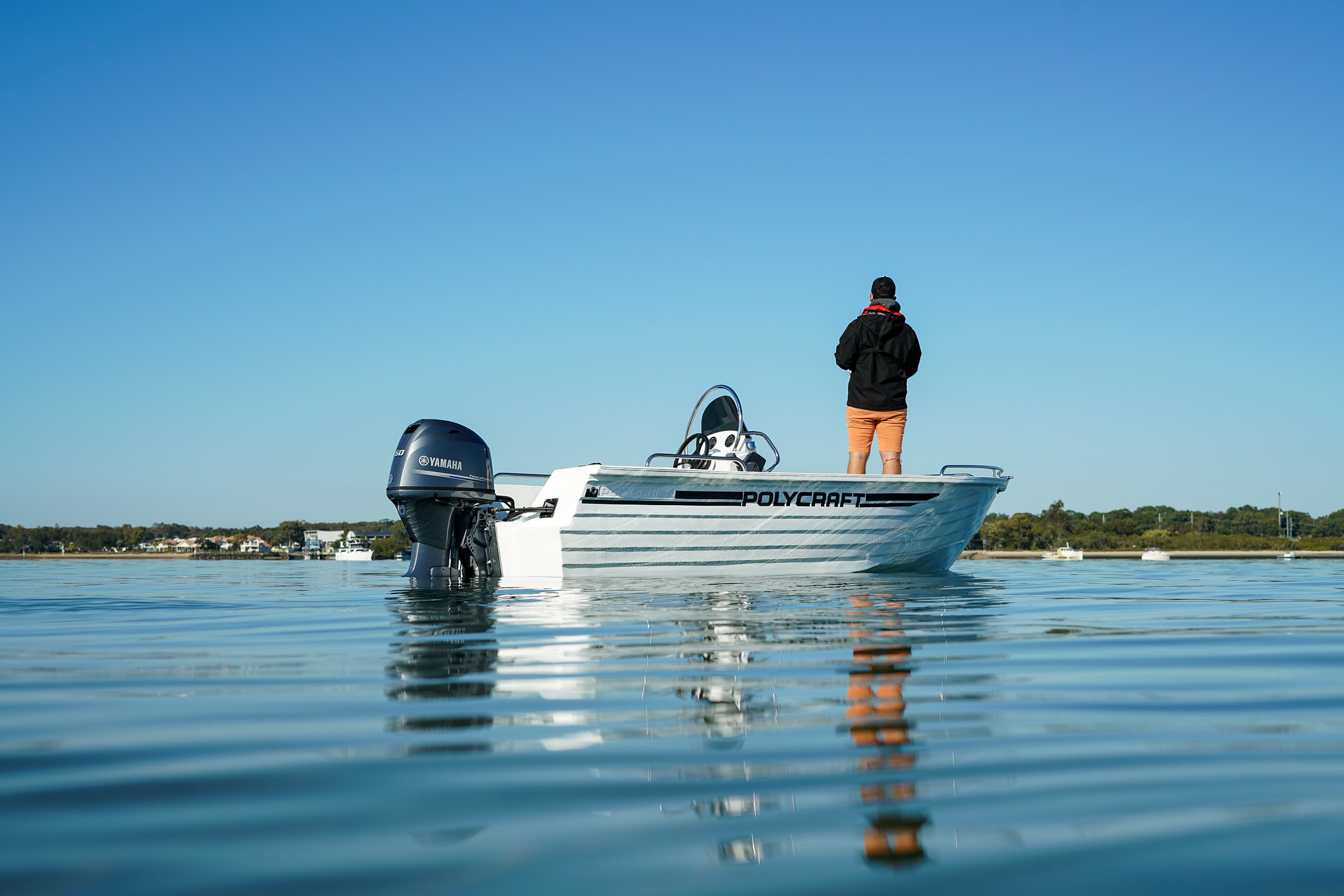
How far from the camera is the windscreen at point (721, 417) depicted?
1135 centimetres

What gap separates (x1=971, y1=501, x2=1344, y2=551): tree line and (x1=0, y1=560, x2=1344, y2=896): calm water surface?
78.9 metres

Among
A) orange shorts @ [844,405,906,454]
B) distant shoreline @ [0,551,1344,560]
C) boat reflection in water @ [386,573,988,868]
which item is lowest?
distant shoreline @ [0,551,1344,560]

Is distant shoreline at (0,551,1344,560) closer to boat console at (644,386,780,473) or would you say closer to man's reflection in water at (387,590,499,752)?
boat console at (644,386,780,473)

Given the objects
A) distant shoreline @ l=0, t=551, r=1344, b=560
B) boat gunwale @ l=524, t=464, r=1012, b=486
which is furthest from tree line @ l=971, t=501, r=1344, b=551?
boat gunwale @ l=524, t=464, r=1012, b=486

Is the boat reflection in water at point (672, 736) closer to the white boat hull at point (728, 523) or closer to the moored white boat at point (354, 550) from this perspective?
the white boat hull at point (728, 523)

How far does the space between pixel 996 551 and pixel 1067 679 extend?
98729 millimetres

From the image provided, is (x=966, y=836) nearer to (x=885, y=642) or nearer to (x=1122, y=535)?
(x=885, y=642)

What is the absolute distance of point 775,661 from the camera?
3.62m

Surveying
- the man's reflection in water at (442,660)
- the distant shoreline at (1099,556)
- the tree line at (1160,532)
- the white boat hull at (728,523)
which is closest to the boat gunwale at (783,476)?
the white boat hull at (728,523)

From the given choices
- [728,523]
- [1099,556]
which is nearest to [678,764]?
[728,523]

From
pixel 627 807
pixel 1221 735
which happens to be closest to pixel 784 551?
pixel 1221 735

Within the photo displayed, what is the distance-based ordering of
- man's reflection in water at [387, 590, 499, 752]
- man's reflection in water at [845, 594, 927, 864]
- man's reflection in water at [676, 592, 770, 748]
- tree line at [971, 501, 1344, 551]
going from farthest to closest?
tree line at [971, 501, 1344, 551]
man's reflection in water at [387, 590, 499, 752]
man's reflection in water at [676, 592, 770, 748]
man's reflection in water at [845, 594, 927, 864]

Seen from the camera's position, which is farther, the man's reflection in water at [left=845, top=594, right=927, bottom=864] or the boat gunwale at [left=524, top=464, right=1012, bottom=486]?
the boat gunwale at [left=524, top=464, right=1012, bottom=486]

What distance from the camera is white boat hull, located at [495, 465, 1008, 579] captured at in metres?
9.61
